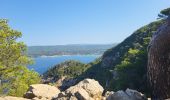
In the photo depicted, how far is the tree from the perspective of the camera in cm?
3662

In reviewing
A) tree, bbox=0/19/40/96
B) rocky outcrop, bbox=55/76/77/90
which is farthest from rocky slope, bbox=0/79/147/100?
rocky outcrop, bbox=55/76/77/90

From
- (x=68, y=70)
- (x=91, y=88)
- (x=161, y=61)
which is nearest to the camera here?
(x=161, y=61)

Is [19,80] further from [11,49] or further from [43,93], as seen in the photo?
[43,93]

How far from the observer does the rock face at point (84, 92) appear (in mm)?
20992

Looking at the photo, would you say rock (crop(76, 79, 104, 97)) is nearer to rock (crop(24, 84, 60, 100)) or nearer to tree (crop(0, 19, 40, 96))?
rock (crop(24, 84, 60, 100))

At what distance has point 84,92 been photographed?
2136 cm

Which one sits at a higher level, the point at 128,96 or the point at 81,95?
the point at 128,96

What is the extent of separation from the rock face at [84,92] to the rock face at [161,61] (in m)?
8.20

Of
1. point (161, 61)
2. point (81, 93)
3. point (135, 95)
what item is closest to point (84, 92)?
point (81, 93)

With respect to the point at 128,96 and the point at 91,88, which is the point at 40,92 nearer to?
the point at 91,88

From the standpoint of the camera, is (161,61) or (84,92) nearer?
(161,61)

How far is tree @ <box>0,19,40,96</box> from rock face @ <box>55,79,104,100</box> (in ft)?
48.9

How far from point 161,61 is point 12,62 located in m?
26.3

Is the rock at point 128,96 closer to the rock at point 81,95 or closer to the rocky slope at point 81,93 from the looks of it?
the rocky slope at point 81,93
